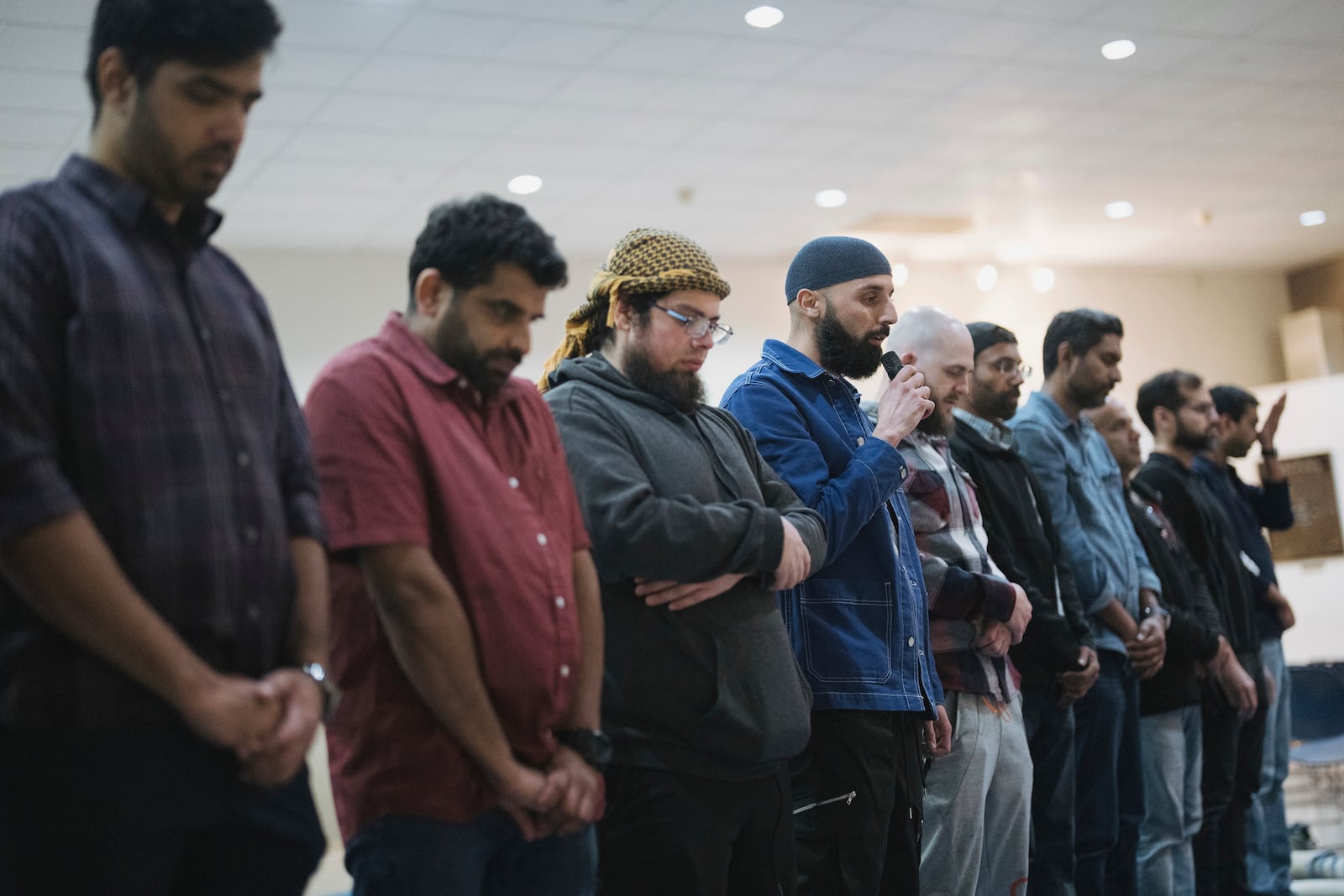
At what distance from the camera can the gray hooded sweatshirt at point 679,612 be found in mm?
2146

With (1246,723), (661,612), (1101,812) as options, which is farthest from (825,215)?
(661,612)

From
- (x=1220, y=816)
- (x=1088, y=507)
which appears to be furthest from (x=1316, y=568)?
(x=1088, y=507)

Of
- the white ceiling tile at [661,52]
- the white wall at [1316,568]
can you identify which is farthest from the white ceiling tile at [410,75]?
the white wall at [1316,568]

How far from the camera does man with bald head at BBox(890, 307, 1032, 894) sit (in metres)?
3.06

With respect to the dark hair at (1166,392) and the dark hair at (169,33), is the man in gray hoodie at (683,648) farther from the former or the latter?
the dark hair at (1166,392)

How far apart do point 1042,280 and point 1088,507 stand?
7.74m

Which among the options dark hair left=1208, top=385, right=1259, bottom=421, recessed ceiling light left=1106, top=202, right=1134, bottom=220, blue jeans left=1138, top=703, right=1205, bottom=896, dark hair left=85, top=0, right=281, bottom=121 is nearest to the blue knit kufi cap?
dark hair left=85, top=0, right=281, bottom=121

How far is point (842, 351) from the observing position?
306 centimetres

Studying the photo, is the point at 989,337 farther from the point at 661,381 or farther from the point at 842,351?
the point at 661,381

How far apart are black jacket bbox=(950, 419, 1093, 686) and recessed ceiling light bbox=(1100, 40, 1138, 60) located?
3972 millimetres

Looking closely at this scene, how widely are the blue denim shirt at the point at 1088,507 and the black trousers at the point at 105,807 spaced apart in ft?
9.58

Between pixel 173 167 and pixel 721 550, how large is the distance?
1.06 metres

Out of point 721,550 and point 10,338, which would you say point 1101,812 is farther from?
point 10,338

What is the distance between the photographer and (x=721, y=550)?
215 centimetres
